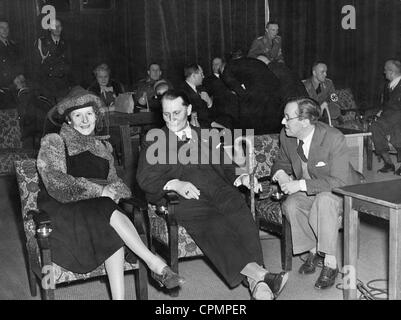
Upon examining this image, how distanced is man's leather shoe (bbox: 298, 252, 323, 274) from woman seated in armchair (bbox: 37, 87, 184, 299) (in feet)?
3.38

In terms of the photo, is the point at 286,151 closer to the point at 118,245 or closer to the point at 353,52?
the point at 118,245

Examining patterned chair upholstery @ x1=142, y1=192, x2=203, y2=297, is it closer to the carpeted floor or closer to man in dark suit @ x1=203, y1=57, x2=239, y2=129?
the carpeted floor

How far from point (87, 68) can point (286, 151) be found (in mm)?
6002

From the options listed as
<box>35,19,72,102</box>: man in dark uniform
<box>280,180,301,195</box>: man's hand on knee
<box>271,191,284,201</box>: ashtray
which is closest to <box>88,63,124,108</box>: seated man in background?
<box>35,19,72,102</box>: man in dark uniform

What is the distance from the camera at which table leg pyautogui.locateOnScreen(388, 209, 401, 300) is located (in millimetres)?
2771

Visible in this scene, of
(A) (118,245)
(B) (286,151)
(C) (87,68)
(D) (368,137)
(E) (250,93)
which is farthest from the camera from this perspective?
(C) (87,68)

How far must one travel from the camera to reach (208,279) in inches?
149

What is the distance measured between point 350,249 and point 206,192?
908 millimetres

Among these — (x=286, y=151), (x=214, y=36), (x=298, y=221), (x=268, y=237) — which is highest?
(x=214, y=36)

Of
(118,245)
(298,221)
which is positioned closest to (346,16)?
(298,221)

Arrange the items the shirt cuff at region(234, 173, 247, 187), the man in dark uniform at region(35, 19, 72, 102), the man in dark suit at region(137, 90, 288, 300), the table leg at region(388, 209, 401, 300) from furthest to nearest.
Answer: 1. the man in dark uniform at region(35, 19, 72, 102)
2. the shirt cuff at region(234, 173, 247, 187)
3. the man in dark suit at region(137, 90, 288, 300)
4. the table leg at region(388, 209, 401, 300)

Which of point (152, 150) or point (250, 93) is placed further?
point (250, 93)

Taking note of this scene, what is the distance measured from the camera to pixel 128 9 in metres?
9.29

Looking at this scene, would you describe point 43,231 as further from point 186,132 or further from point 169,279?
point 186,132
